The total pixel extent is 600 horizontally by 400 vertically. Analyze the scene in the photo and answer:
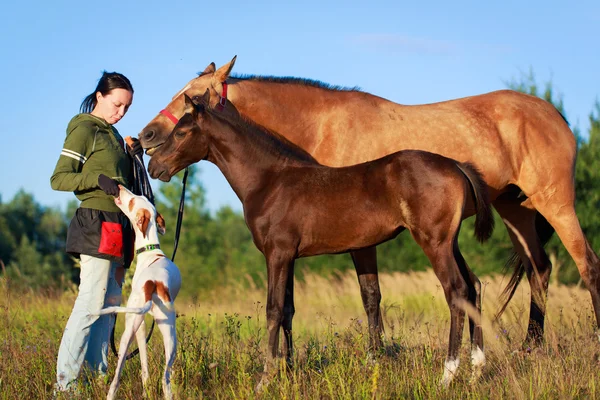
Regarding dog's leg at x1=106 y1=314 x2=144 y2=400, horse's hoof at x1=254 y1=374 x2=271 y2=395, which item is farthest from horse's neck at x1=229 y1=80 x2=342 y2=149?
dog's leg at x1=106 y1=314 x2=144 y2=400

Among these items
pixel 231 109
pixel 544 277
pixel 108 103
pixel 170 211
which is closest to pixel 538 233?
pixel 544 277

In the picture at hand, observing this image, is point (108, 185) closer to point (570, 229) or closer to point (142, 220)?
point (142, 220)

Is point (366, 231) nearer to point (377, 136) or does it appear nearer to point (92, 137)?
point (377, 136)

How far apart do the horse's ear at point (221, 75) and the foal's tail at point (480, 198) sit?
2594mm

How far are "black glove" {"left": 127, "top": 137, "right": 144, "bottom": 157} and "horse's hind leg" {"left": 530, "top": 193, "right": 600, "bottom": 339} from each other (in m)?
4.17

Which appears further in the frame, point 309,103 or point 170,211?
point 170,211

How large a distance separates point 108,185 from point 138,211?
295 mm

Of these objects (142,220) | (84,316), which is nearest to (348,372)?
(142,220)

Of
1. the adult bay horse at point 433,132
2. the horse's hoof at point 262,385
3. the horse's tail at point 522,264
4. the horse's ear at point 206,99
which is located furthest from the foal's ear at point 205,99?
the horse's tail at point 522,264

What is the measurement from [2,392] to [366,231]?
305 centimetres

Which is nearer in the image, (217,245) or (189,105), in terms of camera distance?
(189,105)

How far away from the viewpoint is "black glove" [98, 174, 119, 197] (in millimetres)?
4855

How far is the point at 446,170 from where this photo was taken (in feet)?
17.1

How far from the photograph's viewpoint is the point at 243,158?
587 centimetres
